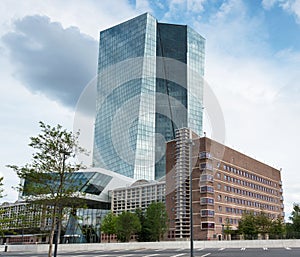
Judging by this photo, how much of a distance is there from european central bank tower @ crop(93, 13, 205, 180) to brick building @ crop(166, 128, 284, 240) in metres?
29.7

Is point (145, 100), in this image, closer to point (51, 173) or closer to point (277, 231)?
point (277, 231)

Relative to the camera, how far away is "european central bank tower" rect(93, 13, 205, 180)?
124438mm

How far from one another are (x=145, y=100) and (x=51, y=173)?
101574 mm

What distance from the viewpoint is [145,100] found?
122875 mm

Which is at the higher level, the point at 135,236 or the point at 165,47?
the point at 165,47

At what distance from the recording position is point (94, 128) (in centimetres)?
14425

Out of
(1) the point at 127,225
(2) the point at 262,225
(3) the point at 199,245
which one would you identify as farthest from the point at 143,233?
(3) the point at 199,245

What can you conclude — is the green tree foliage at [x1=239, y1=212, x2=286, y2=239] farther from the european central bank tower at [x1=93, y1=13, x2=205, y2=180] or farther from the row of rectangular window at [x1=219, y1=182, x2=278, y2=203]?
the european central bank tower at [x1=93, y1=13, x2=205, y2=180]

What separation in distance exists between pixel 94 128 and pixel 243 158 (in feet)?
215

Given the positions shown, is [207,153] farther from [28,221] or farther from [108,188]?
[28,221]

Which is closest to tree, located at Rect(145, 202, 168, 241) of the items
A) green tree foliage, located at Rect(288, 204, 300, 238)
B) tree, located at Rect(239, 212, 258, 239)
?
tree, located at Rect(239, 212, 258, 239)

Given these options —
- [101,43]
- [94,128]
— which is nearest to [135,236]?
[94,128]

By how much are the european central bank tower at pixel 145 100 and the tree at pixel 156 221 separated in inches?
1658

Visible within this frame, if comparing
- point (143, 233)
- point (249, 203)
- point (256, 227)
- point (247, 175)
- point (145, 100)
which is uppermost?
point (145, 100)
